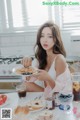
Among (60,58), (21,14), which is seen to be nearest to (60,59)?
(60,58)

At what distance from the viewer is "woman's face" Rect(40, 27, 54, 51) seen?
161cm

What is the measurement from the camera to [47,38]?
161 cm

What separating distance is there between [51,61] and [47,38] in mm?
212

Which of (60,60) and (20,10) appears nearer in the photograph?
(60,60)

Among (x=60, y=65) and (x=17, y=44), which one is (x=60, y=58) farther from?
(x=17, y=44)

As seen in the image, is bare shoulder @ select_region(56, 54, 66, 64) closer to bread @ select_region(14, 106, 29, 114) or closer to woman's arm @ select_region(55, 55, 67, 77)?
woman's arm @ select_region(55, 55, 67, 77)

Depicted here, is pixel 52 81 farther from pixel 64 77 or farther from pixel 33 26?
pixel 33 26

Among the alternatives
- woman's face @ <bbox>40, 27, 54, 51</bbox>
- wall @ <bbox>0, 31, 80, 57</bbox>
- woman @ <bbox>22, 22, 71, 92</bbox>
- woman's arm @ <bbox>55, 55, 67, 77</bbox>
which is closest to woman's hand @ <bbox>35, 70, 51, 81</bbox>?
woman @ <bbox>22, 22, 71, 92</bbox>

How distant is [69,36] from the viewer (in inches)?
104

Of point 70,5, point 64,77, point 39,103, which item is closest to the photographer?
point 39,103

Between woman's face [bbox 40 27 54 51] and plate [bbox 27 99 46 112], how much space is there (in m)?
0.43

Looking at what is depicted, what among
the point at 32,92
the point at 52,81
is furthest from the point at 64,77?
the point at 32,92

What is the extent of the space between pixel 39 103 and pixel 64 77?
0.95ft

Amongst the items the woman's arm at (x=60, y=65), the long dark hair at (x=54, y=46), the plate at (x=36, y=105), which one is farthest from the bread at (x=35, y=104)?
the long dark hair at (x=54, y=46)
